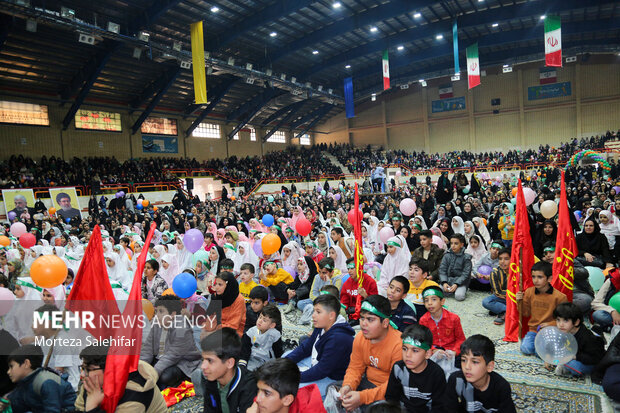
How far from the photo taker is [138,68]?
54.1 ft

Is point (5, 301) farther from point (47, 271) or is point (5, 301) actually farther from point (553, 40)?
point (553, 40)

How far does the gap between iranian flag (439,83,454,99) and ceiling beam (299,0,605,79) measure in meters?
7.54

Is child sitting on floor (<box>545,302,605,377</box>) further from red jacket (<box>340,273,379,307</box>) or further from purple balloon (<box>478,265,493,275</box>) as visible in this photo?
purple balloon (<box>478,265,493,275</box>)

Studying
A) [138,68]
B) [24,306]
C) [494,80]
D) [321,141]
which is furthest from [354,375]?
[321,141]

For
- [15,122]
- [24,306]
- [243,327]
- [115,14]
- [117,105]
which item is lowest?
[243,327]

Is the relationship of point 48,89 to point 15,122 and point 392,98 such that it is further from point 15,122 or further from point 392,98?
point 392,98

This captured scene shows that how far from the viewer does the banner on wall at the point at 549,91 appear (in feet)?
79.3

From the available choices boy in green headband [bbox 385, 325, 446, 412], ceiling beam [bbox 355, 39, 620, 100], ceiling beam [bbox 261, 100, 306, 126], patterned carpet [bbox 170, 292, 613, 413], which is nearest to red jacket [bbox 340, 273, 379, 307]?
patterned carpet [bbox 170, 292, 613, 413]

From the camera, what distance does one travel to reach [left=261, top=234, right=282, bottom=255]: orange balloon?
587 centimetres

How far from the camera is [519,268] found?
369cm

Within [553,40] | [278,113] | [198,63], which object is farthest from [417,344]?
[278,113]

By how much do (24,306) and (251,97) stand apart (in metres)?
20.2

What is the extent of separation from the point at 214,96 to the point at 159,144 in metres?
4.19

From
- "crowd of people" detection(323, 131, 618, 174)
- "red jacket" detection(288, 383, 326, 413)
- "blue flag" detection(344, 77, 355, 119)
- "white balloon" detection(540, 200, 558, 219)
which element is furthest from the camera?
"crowd of people" detection(323, 131, 618, 174)
